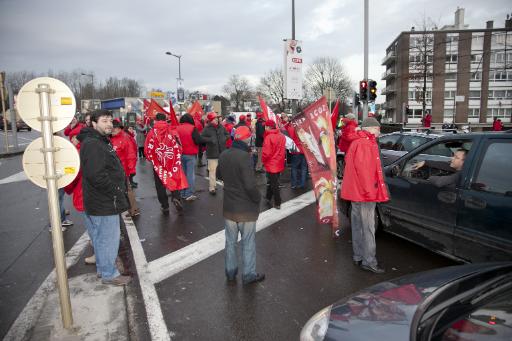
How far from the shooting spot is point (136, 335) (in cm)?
326

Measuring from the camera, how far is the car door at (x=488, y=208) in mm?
3701

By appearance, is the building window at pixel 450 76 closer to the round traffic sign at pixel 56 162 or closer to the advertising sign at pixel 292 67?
the advertising sign at pixel 292 67

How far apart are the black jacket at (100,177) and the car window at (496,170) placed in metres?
3.84

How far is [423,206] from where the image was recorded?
4707 millimetres

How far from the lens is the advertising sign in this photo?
527 inches

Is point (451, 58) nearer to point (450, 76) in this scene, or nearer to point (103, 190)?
point (450, 76)

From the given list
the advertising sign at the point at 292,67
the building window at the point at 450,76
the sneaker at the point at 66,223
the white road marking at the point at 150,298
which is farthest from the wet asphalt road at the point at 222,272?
the building window at the point at 450,76

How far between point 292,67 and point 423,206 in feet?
32.2

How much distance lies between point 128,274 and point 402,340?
3.60 meters

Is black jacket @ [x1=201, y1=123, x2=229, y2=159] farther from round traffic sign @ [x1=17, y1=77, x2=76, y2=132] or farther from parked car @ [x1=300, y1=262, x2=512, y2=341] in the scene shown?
parked car @ [x1=300, y1=262, x2=512, y2=341]

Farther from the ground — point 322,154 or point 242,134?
point 242,134

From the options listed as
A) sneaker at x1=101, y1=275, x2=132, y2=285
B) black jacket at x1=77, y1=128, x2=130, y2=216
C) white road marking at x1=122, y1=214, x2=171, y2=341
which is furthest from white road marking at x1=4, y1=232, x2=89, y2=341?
black jacket at x1=77, y1=128, x2=130, y2=216

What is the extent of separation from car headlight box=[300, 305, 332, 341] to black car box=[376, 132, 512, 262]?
2454 millimetres

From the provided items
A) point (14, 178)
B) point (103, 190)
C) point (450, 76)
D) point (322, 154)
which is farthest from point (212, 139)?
point (450, 76)
